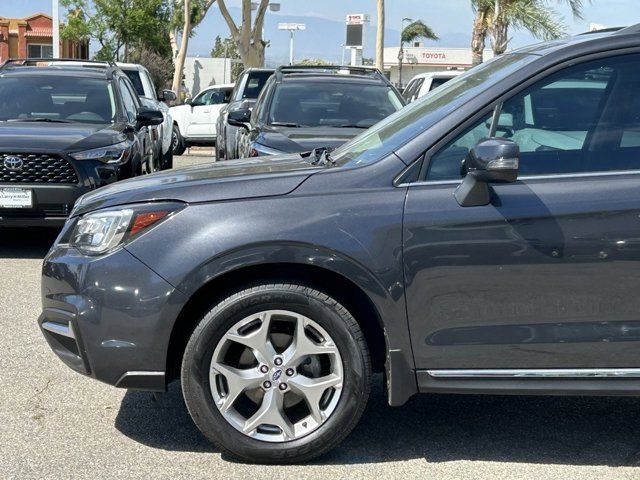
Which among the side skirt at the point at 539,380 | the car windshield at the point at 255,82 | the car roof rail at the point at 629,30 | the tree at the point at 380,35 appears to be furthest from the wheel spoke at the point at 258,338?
the tree at the point at 380,35

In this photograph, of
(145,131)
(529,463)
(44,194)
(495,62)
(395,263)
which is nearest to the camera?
(395,263)

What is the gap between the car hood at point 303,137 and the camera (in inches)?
320

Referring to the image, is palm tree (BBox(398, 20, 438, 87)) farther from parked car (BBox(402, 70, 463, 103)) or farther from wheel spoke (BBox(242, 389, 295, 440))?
wheel spoke (BBox(242, 389, 295, 440))

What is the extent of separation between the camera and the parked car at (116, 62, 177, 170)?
41.7 ft

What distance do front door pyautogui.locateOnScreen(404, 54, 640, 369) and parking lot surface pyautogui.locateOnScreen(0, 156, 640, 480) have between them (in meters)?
0.53

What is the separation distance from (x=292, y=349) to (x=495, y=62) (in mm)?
1823

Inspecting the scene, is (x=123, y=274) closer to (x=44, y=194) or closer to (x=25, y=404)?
(x=25, y=404)

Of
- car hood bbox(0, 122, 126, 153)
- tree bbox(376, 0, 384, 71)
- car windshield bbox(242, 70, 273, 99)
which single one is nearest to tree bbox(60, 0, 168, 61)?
tree bbox(376, 0, 384, 71)

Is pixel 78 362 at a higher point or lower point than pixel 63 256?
lower

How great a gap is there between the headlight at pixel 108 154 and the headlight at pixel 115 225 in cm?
438

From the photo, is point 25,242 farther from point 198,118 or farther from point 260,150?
point 198,118

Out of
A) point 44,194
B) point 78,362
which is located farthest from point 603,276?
point 44,194

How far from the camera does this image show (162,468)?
4.17m

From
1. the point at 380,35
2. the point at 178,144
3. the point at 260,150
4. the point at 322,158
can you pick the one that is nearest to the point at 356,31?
the point at 380,35
